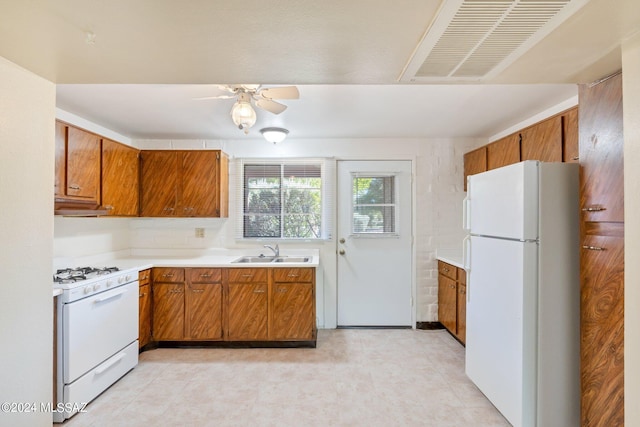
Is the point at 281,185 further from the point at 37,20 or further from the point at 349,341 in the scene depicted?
the point at 37,20

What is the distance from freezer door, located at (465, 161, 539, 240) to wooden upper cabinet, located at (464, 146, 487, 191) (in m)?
1.01

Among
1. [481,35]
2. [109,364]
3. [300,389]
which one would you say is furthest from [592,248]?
[109,364]

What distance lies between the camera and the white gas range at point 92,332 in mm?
2129

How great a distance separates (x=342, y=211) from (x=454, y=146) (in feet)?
5.17

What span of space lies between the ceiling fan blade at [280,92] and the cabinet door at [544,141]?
1902 millimetres

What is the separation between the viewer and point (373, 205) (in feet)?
12.8

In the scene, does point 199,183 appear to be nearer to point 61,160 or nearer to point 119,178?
point 119,178

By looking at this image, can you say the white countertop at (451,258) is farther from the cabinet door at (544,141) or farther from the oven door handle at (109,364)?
the oven door handle at (109,364)

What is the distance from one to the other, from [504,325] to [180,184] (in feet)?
10.7

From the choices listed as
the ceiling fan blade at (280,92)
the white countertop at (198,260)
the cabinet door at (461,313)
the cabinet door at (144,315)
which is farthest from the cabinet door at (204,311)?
the cabinet door at (461,313)

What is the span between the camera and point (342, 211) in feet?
12.7

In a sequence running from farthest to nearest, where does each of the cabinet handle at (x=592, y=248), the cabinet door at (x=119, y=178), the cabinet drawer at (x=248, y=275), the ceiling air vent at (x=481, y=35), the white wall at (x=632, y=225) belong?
the cabinet drawer at (x=248, y=275), the cabinet door at (x=119, y=178), the cabinet handle at (x=592, y=248), the white wall at (x=632, y=225), the ceiling air vent at (x=481, y=35)

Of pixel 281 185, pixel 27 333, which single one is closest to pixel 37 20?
pixel 27 333

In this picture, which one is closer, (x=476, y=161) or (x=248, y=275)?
(x=248, y=275)
